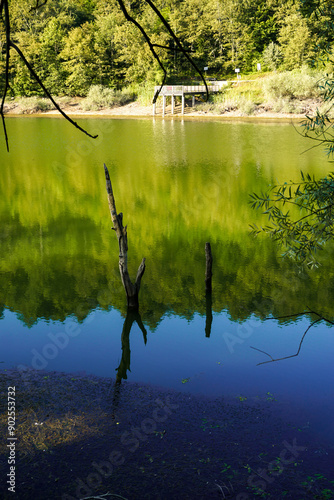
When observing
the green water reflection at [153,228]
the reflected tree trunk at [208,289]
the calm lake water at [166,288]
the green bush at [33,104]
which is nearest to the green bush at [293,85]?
the green water reflection at [153,228]

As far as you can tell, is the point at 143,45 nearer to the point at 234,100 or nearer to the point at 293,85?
the point at 234,100

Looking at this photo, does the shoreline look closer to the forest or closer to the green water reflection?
the forest

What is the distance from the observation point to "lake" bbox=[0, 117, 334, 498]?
26.6 ft

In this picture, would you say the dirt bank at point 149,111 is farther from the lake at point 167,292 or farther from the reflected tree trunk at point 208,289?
the reflected tree trunk at point 208,289

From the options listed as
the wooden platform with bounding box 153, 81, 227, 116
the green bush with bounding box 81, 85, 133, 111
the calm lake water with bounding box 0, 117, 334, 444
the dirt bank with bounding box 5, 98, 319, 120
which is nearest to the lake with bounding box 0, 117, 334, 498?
the calm lake water with bounding box 0, 117, 334, 444

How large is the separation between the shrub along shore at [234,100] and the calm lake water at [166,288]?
76.5 feet

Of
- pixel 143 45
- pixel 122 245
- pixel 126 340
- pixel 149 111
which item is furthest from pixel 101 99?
pixel 126 340

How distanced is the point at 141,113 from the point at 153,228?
145 ft

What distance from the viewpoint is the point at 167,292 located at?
37.2ft

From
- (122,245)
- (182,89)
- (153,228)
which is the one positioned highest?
(182,89)

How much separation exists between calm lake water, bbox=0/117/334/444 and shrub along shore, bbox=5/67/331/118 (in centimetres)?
2331

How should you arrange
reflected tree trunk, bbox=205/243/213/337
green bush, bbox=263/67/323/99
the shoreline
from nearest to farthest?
reflected tree trunk, bbox=205/243/213/337 → green bush, bbox=263/67/323/99 → the shoreline

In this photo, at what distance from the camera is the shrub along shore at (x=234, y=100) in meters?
49.4

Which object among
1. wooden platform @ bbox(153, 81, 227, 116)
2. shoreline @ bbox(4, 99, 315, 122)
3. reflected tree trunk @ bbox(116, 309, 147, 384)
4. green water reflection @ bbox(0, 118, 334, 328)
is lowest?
reflected tree trunk @ bbox(116, 309, 147, 384)
